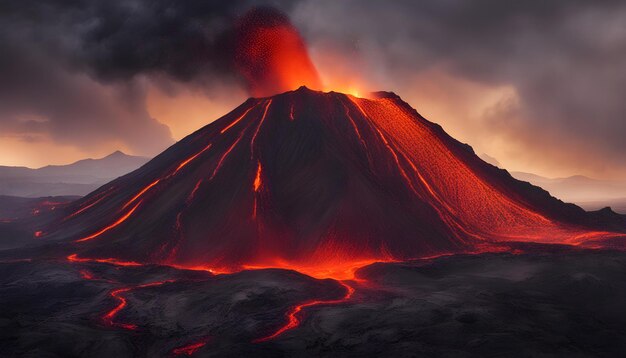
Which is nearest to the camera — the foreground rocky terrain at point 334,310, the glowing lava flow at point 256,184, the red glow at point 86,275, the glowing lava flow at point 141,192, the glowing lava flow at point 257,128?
the foreground rocky terrain at point 334,310

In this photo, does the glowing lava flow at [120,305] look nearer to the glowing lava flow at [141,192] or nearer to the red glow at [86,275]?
the red glow at [86,275]

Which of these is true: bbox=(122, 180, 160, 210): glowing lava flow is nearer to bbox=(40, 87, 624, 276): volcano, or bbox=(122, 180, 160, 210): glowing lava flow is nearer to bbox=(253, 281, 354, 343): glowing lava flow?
bbox=(40, 87, 624, 276): volcano

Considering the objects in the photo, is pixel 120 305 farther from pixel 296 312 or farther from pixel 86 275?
pixel 296 312

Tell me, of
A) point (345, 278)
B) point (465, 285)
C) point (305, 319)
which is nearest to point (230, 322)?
point (305, 319)

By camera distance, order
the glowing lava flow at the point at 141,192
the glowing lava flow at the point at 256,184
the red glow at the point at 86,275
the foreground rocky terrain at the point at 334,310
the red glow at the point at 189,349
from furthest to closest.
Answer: the glowing lava flow at the point at 141,192 < the glowing lava flow at the point at 256,184 < the red glow at the point at 86,275 < the red glow at the point at 189,349 < the foreground rocky terrain at the point at 334,310

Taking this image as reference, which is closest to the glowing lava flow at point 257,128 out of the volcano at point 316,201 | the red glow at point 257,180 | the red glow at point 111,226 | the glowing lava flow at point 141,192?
the volcano at point 316,201

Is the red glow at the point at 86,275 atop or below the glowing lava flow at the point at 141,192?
below

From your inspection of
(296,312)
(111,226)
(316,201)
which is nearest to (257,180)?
(316,201)
